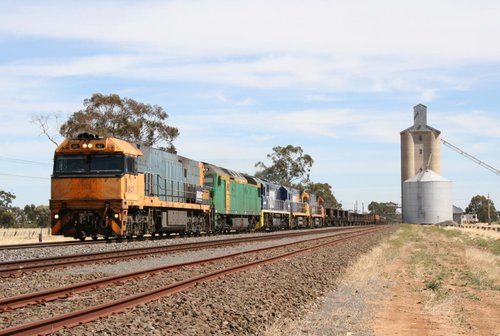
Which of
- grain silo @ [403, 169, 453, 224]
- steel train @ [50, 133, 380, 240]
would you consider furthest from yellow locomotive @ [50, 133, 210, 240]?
grain silo @ [403, 169, 453, 224]

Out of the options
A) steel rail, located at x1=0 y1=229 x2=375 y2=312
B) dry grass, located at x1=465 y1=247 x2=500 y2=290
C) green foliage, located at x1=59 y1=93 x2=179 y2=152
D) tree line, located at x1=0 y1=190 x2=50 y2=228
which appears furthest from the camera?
tree line, located at x1=0 y1=190 x2=50 y2=228

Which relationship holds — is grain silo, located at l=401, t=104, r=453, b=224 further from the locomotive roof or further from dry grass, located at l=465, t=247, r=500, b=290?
the locomotive roof

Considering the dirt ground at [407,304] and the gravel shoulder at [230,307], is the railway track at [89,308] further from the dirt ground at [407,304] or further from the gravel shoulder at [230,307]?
the dirt ground at [407,304]

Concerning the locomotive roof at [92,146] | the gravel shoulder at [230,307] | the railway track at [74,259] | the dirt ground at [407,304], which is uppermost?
the locomotive roof at [92,146]

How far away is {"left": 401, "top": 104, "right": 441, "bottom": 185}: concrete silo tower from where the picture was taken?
134 m

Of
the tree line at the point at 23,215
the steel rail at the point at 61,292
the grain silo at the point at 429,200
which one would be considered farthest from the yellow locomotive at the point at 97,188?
the grain silo at the point at 429,200

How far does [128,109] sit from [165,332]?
188ft

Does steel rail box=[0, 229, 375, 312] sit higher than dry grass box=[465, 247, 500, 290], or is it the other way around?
steel rail box=[0, 229, 375, 312]

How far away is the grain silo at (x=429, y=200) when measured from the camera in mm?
118188

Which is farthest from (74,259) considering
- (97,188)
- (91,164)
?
(91,164)

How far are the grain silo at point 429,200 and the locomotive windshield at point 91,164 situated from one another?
101m

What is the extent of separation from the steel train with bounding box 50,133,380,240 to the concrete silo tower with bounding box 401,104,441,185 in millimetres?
99456

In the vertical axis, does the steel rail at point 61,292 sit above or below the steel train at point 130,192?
below

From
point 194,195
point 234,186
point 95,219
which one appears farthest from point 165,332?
point 234,186
